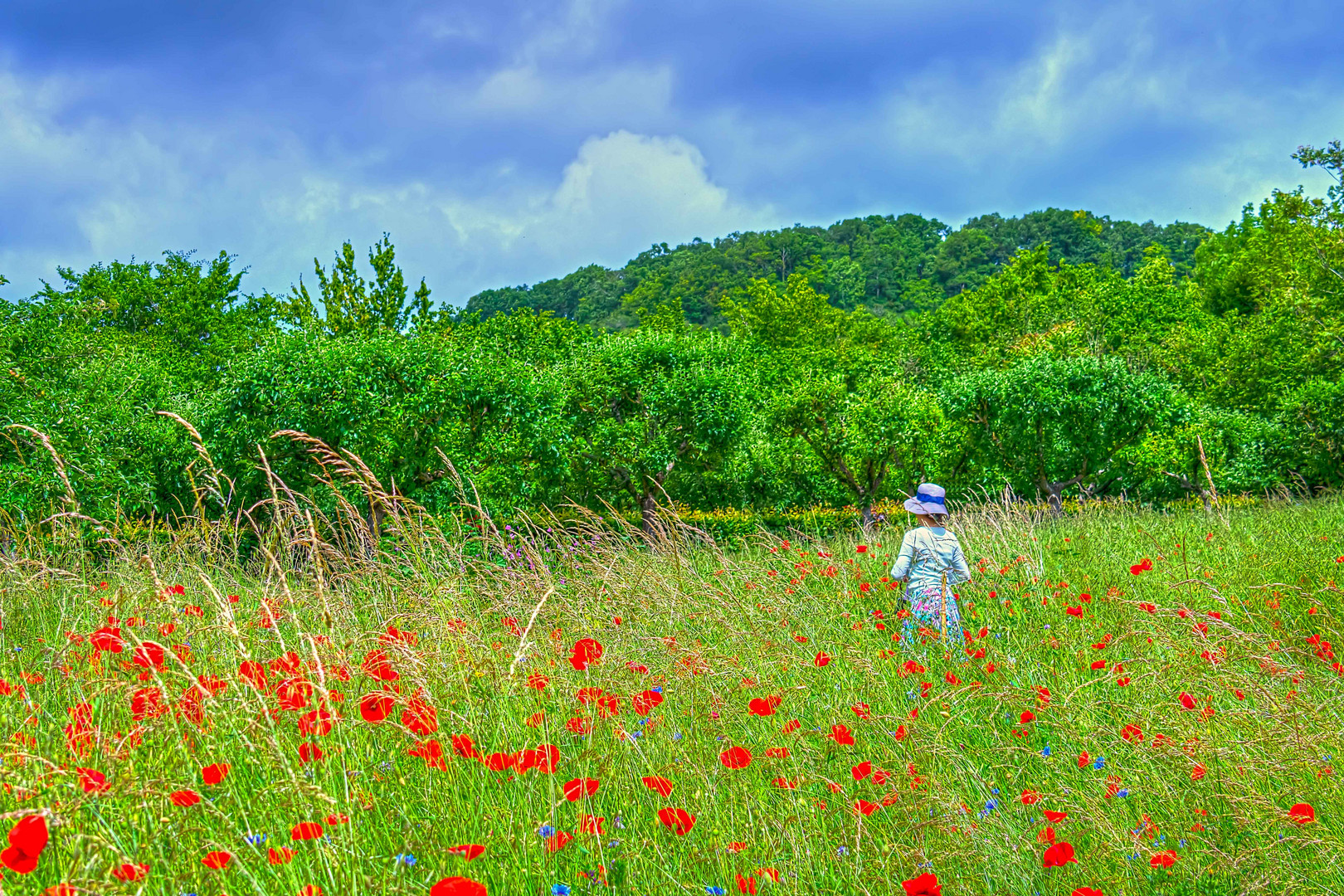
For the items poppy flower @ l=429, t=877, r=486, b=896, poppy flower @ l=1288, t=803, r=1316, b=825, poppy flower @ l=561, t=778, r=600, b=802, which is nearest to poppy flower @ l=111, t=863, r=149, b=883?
poppy flower @ l=429, t=877, r=486, b=896

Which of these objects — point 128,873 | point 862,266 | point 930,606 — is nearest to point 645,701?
point 128,873

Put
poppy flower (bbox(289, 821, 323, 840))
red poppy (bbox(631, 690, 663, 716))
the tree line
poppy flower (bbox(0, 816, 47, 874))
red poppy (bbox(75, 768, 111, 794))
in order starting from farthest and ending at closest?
the tree line
red poppy (bbox(631, 690, 663, 716))
red poppy (bbox(75, 768, 111, 794))
poppy flower (bbox(289, 821, 323, 840))
poppy flower (bbox(0, 816, 47, 874))

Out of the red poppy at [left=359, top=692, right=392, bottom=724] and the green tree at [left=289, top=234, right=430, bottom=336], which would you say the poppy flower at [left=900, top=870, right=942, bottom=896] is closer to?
the red poppy at [left=359, top=692, right=392, bottom=724]

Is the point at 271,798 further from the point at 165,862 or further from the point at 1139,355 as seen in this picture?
the point at 1139,355

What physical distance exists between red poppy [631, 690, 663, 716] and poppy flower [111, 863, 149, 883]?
1.45 metres

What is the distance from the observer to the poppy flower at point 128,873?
1.47 meters

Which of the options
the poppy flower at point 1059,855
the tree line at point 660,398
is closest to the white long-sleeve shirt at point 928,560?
the tree line at point 660,398

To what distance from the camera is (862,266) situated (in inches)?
2420

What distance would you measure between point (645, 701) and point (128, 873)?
1.46m

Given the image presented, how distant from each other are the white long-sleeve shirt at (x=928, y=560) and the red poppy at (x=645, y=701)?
289 centimetres

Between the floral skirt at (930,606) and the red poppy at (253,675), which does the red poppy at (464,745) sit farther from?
the floral skirt at (930,606)

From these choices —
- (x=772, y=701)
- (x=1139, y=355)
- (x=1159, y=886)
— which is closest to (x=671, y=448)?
(x=772, y=701)

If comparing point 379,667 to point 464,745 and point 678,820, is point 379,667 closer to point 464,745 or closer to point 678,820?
point 464,745

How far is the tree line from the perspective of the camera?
34.2 ft
